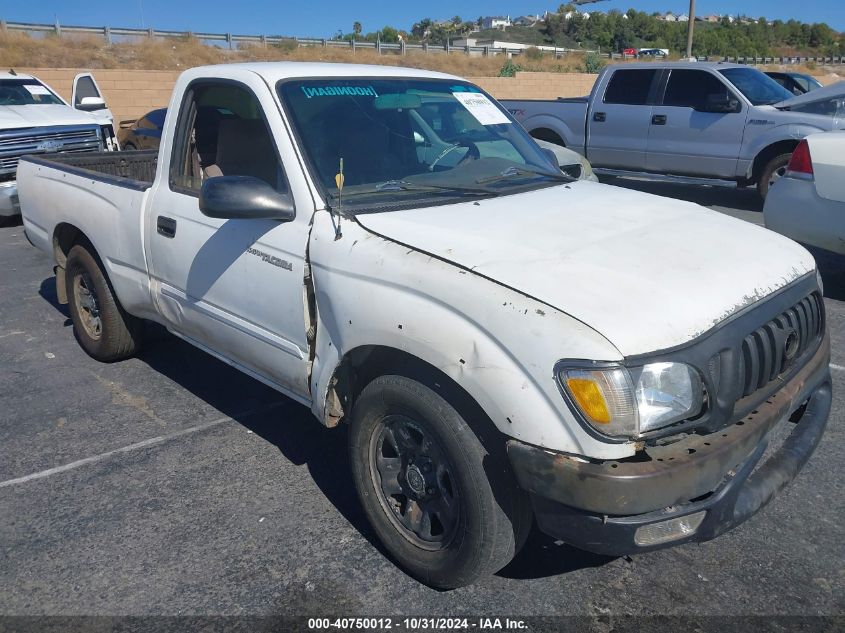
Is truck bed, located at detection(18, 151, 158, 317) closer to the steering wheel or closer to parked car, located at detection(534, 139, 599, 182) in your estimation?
the steering wheel

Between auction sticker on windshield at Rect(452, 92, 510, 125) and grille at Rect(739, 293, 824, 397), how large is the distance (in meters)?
1.92

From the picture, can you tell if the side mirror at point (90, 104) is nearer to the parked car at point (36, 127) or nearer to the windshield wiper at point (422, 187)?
the parked car at point (36, 127)

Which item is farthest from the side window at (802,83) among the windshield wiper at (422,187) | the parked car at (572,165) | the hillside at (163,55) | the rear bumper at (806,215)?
the hillside at (163,55)

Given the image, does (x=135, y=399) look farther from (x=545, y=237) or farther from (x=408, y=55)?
(x=408, y=55)

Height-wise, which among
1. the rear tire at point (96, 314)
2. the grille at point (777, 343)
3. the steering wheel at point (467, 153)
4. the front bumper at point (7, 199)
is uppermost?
the steering wheel at point (467, 153)

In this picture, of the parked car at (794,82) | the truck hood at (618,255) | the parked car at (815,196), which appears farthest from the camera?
the parked car at (794,82)

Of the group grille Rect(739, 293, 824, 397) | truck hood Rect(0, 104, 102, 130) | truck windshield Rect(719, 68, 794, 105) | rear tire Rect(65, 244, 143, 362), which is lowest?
rear tire Rect(65, 244, 143, 362)

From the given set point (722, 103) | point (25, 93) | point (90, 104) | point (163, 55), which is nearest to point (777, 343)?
point (722, 103)

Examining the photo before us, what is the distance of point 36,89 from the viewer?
1167cm

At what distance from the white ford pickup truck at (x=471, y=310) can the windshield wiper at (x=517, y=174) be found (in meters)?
0.02

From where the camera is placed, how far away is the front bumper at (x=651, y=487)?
7.57 ft

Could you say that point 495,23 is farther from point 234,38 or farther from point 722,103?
point 722,103

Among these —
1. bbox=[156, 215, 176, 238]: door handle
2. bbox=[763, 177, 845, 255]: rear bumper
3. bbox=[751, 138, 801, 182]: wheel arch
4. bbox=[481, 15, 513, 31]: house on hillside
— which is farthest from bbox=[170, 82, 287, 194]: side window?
bbox=[481, 15, 513, 31]: house on hillside

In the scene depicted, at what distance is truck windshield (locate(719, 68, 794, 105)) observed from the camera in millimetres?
10719
